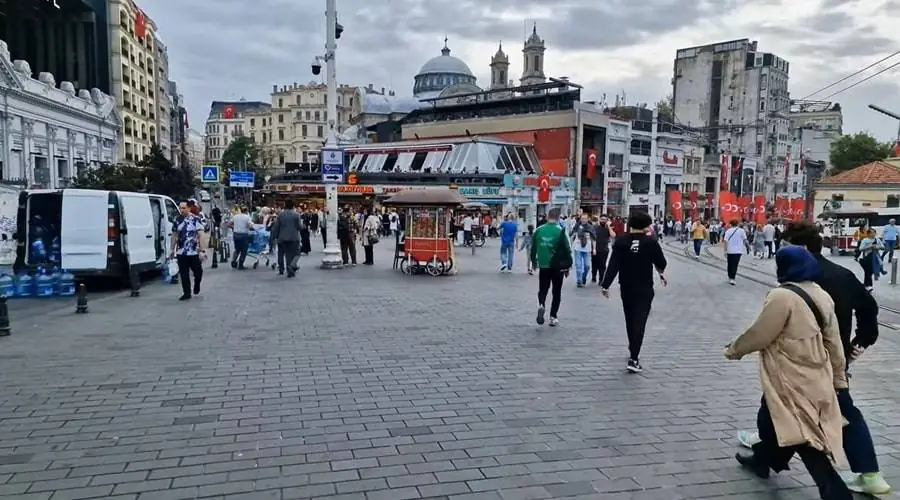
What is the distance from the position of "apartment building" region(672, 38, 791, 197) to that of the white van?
76.8 meters

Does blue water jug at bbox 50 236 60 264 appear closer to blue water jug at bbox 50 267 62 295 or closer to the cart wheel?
blue water jug at bbox 50 267 62 295

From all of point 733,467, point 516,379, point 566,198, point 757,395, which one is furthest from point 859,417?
point 566,198

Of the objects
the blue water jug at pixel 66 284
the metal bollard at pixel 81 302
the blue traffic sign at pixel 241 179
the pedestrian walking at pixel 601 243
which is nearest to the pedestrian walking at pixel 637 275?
the pedestrian walking at pixel 601 243

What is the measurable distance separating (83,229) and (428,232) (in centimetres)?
754

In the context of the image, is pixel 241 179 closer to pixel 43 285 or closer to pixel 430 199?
pixel 430 199

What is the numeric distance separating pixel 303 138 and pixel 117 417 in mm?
102064

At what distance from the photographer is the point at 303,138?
102500 mm

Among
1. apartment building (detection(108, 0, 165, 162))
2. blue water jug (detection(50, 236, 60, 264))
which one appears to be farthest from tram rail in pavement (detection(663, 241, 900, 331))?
apartment building (detection(108, 0, 165, 162))

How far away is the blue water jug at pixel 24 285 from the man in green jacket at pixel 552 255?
9.16 m

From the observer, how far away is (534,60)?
89000 mm

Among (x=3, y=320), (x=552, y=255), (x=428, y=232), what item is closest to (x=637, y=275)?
(x=552, y=255)

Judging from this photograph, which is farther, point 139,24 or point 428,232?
point 139,24

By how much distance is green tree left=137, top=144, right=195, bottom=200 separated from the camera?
30567 mm

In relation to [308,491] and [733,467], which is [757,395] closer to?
[733,467]
